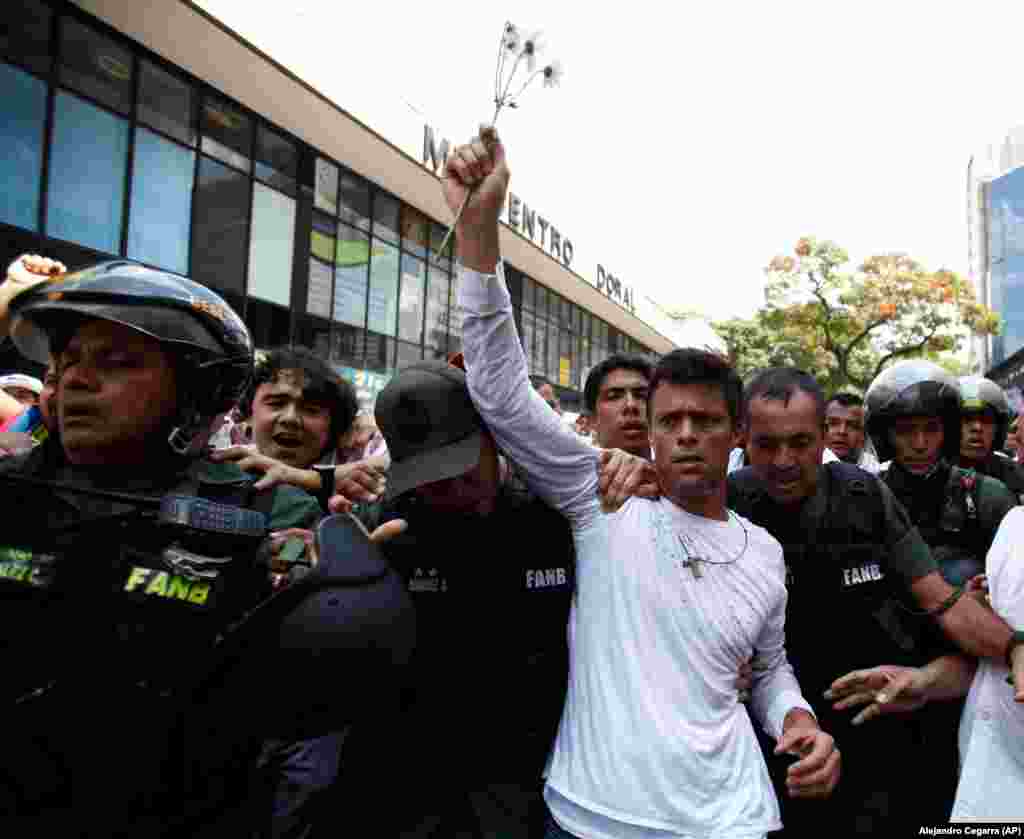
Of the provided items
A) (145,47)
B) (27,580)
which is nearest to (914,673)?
(27,580)

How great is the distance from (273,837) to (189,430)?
91cm

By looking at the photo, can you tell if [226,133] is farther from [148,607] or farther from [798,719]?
[798,719]

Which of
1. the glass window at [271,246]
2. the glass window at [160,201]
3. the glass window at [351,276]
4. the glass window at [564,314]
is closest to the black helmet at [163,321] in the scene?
the glass window at [160,201]

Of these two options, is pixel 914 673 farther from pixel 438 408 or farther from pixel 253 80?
pixel 253 80

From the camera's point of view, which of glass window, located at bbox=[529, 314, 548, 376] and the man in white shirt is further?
glass window, located at bbox=[529, 314, 548, 376]

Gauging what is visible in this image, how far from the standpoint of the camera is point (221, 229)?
1136 centimetres

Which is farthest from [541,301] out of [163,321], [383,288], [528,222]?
[163,321]

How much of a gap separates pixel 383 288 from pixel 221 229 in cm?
479

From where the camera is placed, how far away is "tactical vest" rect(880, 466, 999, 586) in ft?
8.61

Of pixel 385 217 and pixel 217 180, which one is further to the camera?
pixel 385 217

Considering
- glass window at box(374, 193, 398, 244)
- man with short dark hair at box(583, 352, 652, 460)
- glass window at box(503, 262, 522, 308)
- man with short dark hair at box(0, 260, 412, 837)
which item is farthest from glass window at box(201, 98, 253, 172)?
man with short dark hair at box(0, 260, 412, 837)

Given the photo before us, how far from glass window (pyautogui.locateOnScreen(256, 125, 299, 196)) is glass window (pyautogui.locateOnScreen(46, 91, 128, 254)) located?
8.58 ft

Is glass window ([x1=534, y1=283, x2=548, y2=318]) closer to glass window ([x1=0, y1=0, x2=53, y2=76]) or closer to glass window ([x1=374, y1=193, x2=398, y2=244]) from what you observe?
glass window ([x1=374, y1=193, x2=398, y2=244])

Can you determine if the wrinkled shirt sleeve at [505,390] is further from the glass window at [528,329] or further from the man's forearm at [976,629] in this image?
Answer: the glass window at [528,329]
